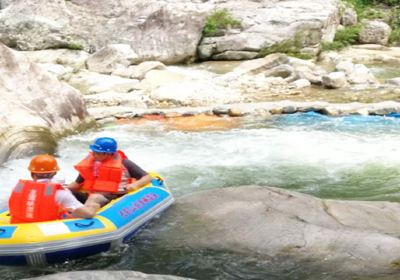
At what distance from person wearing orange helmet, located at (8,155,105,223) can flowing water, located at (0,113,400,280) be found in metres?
0.34

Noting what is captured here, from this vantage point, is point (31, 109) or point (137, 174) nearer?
point (137, 174)

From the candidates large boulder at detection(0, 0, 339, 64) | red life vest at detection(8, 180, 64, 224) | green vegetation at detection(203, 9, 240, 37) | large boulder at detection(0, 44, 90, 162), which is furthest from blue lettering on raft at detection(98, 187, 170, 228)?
green vegetation at detection(203, 9, 240, 37)

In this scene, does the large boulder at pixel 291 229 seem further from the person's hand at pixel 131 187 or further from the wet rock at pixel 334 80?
the wet rock at pixel 334 80

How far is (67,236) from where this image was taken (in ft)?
12.4

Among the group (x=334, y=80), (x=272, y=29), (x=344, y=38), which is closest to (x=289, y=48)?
(x=272, y=29)

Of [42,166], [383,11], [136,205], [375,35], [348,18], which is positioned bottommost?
[375,35]

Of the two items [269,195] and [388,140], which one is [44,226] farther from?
[388,140]

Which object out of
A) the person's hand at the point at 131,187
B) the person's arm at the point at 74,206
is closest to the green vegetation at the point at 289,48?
the person's hand at the point at 131,187

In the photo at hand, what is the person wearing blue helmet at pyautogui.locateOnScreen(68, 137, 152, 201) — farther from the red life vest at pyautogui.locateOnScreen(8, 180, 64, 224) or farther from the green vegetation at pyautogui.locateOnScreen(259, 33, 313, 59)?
the green vegetation at pyautogui.locateOnScreen(259, 33, 313, 59)

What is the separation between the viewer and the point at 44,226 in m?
3.79

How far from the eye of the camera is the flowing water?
12.8ft

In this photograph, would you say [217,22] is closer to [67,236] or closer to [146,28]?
[146,28]

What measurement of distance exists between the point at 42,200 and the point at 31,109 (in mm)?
4155

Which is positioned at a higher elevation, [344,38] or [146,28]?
[146,28]
